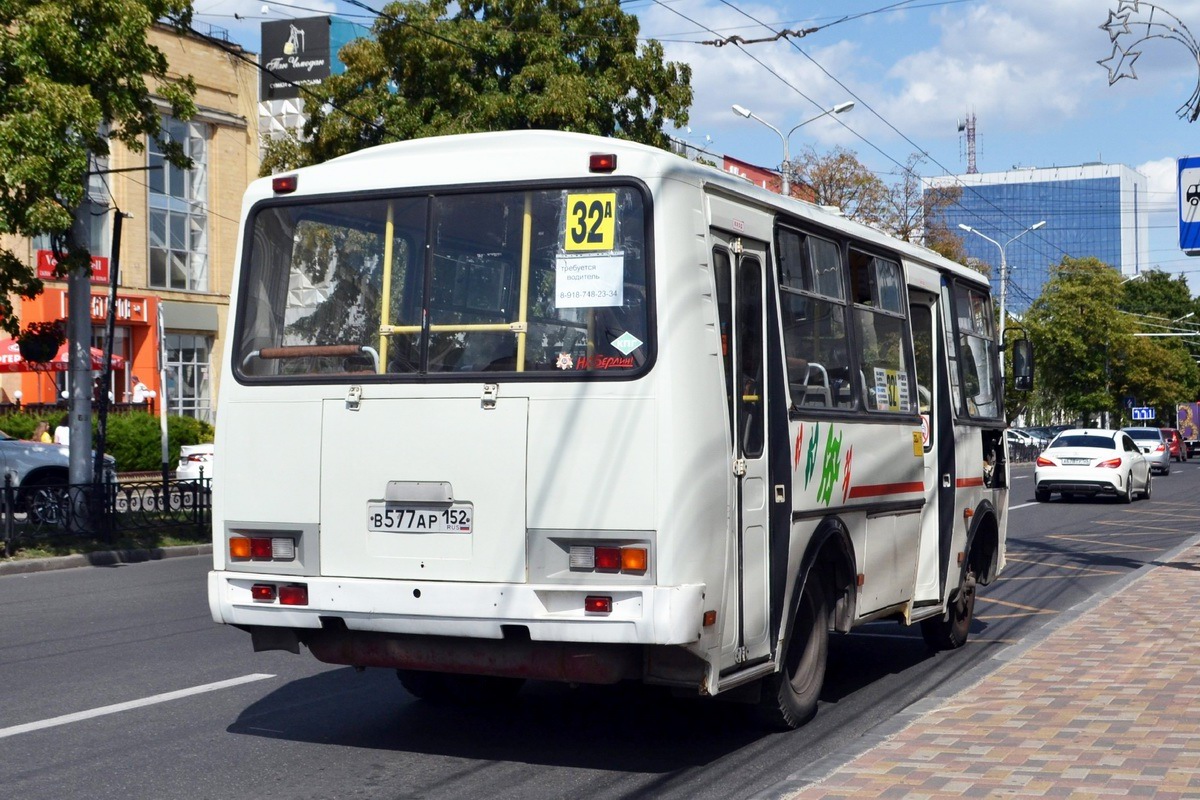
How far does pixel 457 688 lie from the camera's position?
27.4ft

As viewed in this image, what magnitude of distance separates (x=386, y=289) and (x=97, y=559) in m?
12.5

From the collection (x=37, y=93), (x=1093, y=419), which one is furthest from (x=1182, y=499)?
(x=1093, y=419)

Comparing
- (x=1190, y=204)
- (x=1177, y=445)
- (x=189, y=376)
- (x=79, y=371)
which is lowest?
(x=1177, y=445)

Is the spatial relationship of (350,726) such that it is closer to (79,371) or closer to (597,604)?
(597,604)

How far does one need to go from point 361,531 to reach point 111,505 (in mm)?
13642

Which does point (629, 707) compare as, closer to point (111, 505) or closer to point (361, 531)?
point (361, 531)

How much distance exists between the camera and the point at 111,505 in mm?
19266

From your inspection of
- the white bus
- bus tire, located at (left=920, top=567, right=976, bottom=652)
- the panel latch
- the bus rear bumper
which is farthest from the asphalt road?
the panel latch

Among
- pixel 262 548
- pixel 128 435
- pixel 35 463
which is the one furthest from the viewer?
pixel 128 435

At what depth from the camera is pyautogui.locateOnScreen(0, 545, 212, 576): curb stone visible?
1692 cm

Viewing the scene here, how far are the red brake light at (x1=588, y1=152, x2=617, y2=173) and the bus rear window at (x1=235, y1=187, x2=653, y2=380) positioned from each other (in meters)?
0.09

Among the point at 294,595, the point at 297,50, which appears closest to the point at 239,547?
the point at 294,595

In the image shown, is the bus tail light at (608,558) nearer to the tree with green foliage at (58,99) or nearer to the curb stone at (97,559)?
the tree with green foliage at (58,99)

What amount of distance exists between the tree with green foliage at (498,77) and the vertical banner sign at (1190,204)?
1445 cm
